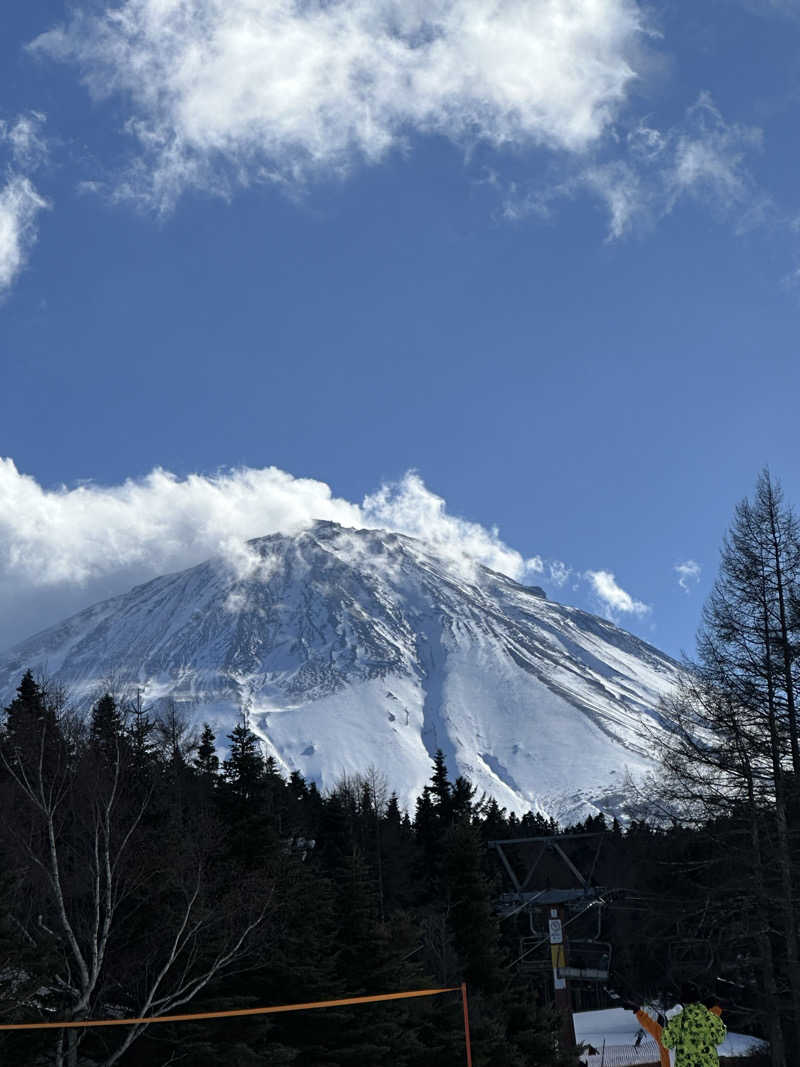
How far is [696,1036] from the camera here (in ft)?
36.2

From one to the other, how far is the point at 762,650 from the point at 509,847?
43.4 m

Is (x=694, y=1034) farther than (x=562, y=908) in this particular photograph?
No

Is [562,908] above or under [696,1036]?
under

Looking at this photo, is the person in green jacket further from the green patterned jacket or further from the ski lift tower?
the ski lift tower

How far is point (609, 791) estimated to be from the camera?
7283 inches

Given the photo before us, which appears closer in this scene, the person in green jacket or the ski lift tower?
the person in green jacket

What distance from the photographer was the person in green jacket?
11.0 meters

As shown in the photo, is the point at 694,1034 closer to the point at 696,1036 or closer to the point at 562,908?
the point at 696,1036

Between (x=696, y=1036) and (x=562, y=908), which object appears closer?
(x=696, y=1036)

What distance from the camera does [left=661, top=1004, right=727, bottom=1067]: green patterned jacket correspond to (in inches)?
434


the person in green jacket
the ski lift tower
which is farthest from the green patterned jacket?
the ski lift tower

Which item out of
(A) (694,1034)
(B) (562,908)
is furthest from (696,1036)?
(B) (562,908)

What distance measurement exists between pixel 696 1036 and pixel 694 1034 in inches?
1.0

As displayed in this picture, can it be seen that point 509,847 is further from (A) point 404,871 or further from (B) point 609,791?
(B) point 609,791
